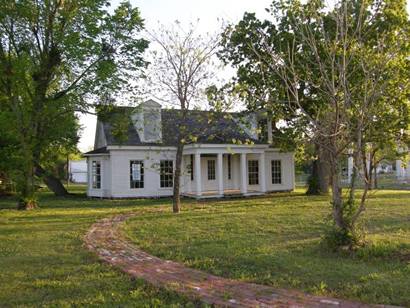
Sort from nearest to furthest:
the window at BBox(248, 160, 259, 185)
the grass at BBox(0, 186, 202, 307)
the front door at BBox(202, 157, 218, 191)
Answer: the grass at BBox(0, 186, 202, 307) → the front door at BBox(202, 157, 218, 191) → the window at BBox(248, 160, 259, 185)

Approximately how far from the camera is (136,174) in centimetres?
2683

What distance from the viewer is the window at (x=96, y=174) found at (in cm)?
2789

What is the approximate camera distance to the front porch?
2602cm

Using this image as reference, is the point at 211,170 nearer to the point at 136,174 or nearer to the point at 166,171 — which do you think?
the point at 166,171

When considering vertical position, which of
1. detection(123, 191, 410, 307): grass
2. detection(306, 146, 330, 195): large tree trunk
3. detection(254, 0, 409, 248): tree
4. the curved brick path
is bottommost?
the curved brick path

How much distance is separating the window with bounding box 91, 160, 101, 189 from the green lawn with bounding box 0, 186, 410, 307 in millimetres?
12743

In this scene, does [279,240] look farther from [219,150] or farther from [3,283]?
[219,150]

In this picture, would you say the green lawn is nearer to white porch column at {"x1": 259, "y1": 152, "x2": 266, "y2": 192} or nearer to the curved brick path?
the curved brick path

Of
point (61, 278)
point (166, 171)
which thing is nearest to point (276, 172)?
point (166, 171)

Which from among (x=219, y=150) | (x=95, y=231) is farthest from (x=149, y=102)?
(x=95, y=231)

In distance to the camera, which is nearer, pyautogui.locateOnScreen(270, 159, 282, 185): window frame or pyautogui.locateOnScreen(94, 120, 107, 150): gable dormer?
pyautogui.locateOnScreen(94, 120, 107, 150): gable dormer

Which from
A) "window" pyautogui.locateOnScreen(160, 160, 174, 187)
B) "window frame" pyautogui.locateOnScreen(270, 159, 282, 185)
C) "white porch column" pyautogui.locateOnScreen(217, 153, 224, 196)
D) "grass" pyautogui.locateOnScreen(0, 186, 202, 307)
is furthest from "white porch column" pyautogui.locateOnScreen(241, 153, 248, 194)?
"grass" pyautogui.locateOnScreen(0, 186, 202, 307)

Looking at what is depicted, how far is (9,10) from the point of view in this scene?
1941cm

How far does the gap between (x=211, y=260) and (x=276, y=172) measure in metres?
22.6
